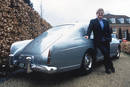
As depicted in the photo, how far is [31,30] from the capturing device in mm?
6703

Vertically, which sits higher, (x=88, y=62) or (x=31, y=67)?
(x=31, y=67)

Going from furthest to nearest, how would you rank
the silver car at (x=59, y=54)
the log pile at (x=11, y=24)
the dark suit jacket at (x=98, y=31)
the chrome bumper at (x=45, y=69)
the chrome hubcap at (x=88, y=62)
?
1. the log pile at (x=11, y=24)
2. the dark suit jacket at (x=98, y=31)
3. the chrome hubcap at (x=88, y=62)
4. the silver car at (x=59, y=54)
5. the chrome bumper at (x=45, y=69)

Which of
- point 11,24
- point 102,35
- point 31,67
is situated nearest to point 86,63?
point 102,35

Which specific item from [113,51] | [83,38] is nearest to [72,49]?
[83,38]

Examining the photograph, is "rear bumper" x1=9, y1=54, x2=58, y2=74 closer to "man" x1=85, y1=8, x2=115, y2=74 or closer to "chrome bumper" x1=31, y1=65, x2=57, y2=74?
"chrome bumper" x1=31, y1=65, x2=57, y2=74

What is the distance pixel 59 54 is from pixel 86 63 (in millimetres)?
1031

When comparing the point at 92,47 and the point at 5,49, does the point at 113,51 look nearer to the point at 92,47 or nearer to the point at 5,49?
the point at 92,47

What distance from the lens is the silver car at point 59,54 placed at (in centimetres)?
237

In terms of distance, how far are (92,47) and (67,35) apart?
894 millimetres

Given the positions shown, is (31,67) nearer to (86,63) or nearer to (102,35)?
(86,63)

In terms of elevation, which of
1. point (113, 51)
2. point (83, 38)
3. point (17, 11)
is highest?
point (17, 11)

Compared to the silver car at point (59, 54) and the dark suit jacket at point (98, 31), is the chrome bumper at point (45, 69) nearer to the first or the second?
the silver car at point (59, 54)

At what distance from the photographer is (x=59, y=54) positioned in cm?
244

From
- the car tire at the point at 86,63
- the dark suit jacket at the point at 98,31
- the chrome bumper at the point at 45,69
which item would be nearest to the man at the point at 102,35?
the dark suit jacket at the point at 98,31
